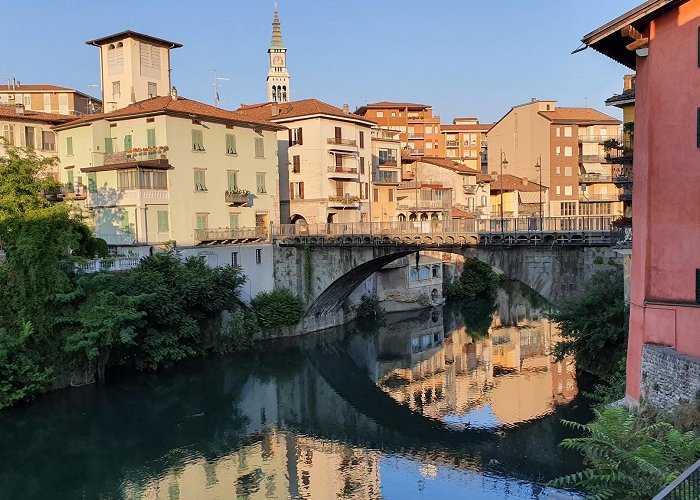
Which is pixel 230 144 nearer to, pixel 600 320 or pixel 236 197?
pixel 236 197

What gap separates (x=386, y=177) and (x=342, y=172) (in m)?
10.7

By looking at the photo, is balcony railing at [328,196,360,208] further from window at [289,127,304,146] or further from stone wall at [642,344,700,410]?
stone wall at [642,344,700,410]

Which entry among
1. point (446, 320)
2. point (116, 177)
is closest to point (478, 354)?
point (446, 320)

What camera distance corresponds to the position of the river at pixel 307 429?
22.2 metres

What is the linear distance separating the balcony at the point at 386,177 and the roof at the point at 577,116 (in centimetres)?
2482

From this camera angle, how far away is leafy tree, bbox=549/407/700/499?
38.9 feet

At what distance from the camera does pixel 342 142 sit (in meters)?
55.0

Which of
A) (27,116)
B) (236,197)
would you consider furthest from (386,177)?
(27,116)

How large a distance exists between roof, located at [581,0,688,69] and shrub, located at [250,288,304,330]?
27670 millimetres

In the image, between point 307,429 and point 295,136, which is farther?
point 295,136

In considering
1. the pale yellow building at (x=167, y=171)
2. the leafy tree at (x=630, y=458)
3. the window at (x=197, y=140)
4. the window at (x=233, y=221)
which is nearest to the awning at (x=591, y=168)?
the pale yellow building at (x=167, y=171)

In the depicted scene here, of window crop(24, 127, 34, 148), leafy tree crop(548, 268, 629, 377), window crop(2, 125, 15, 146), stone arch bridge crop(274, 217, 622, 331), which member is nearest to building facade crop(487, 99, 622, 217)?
stone arch bridge crop(274, 217, 622, 331)

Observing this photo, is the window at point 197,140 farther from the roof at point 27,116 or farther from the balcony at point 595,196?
the balcony at point 595,196

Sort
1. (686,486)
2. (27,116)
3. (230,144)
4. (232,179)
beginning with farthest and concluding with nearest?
1. (27,116)
2. (232,179)
3. (230,144)
4. (686,486)
